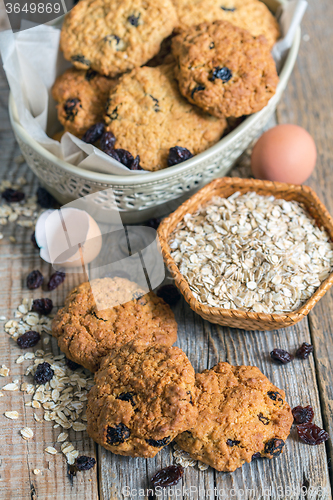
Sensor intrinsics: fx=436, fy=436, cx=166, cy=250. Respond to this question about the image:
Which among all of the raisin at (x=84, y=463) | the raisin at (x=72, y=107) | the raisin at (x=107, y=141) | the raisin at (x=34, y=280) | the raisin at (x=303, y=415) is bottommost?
the raisin at (x=84, y=463)

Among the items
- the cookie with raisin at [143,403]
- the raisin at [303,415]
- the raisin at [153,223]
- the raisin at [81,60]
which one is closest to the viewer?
the cookie with raisin at [143,403]

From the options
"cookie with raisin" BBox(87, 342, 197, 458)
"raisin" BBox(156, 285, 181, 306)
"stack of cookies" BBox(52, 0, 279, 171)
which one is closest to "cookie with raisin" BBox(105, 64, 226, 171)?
"stack of cookies" BBox(52, 0, 279, 171)

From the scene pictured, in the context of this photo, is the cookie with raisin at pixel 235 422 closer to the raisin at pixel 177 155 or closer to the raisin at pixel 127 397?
the raisin at pixel 127 397

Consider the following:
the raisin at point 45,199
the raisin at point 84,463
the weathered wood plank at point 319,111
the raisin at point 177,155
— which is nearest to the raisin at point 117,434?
the raisin at point 84,463

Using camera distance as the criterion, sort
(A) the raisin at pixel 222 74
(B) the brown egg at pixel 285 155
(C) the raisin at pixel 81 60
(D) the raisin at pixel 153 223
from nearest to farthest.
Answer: (A) the raisin at pixel 222 74 < (C) the raisin at pixel 81 60 < (B) the brown egg at pixel 285 155 < (D) the raisin at pixel 153 223

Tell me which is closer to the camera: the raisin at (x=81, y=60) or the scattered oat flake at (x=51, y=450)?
the scattered oat flake at (x=51, y=450)

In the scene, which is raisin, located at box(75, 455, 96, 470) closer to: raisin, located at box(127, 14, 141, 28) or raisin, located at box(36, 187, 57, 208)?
raisin, located at box(36, 187, 57, 208)
